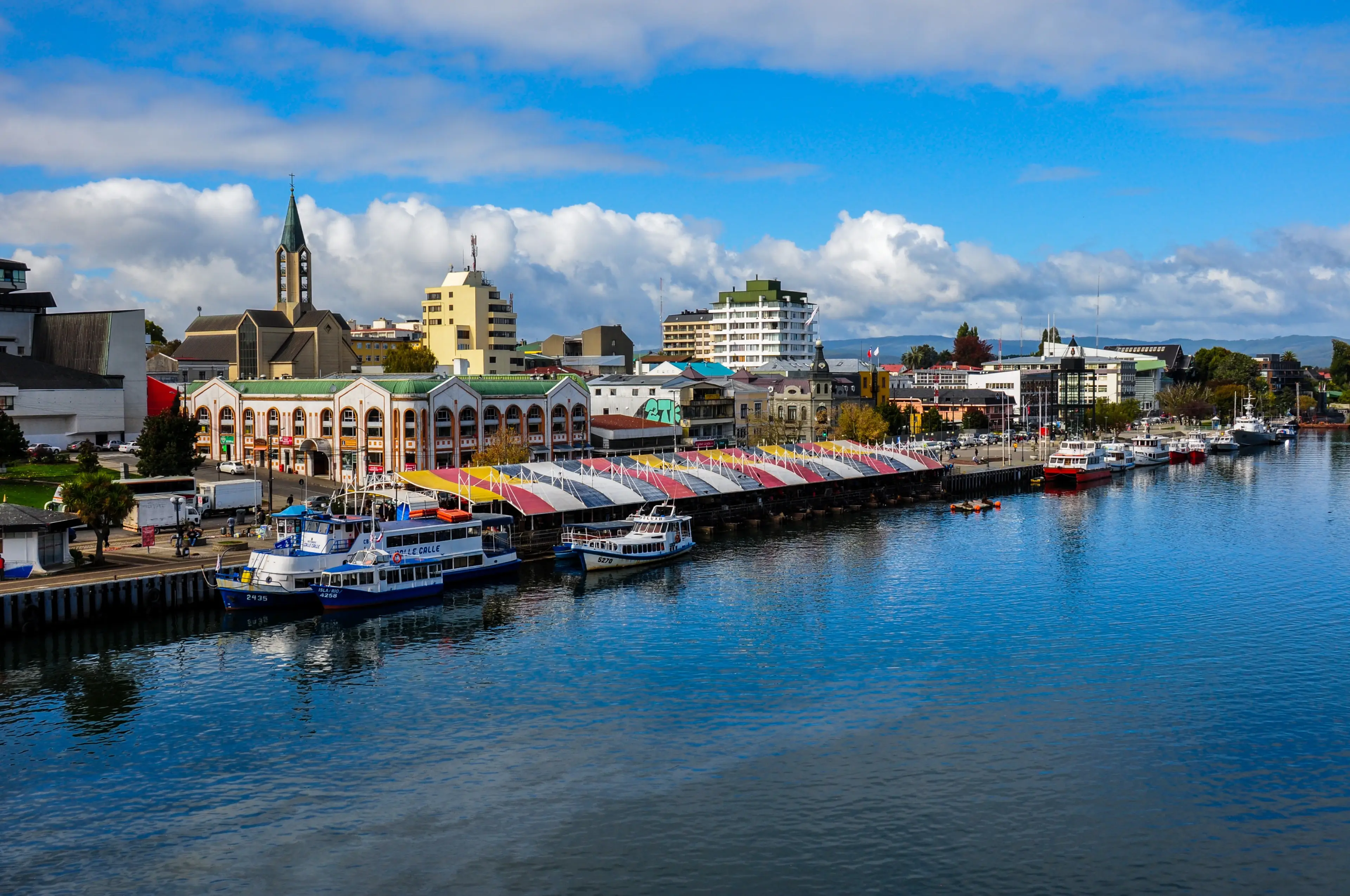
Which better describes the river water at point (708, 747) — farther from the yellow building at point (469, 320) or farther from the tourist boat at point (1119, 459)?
the yellow building at point (469, 320)

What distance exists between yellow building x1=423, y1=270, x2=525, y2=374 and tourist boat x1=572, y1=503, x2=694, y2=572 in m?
102

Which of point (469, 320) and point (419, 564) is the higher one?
point (469, 320)

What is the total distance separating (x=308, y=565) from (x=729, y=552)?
31582mm

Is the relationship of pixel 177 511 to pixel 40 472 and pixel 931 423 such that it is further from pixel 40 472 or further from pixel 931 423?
pixel 931 423

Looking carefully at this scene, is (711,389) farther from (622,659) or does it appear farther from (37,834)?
(37,834)

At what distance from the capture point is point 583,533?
77062mm

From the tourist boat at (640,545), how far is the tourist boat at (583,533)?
1.28 feet

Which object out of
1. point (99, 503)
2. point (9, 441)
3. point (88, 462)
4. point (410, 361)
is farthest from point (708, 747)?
point (410, 361)

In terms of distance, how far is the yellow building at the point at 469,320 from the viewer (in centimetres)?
17950

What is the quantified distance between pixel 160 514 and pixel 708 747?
155 feet

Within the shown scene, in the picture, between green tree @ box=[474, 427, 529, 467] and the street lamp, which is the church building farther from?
the street lamp

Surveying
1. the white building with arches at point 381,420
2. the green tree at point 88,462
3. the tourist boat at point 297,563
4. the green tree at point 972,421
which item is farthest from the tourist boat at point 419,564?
the green tree at point 972,421

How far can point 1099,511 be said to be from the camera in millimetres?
106125

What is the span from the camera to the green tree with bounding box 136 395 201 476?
273ft
